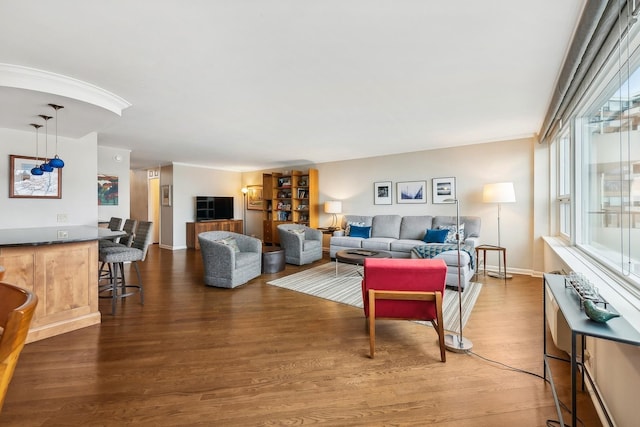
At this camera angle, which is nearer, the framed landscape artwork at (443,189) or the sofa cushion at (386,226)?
the framed landscape artwork at (443,189)

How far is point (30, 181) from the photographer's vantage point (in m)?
3.66

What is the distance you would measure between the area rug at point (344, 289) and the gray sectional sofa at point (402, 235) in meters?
0.60

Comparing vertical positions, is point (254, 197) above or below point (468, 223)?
above

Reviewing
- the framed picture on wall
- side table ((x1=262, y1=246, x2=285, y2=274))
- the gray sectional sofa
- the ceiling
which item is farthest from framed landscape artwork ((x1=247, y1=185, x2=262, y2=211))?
the ceiling

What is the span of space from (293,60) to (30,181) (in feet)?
13.0

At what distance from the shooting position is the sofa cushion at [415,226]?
18.5 feet

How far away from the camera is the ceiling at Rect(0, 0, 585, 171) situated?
1.71 metres

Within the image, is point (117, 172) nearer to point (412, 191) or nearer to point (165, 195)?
point (165, 195)

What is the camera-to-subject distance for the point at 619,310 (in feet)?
4.47

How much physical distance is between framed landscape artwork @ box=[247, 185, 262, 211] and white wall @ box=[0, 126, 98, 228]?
4.79 metres

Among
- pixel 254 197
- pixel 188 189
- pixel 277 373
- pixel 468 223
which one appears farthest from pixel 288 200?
pixel 277 373

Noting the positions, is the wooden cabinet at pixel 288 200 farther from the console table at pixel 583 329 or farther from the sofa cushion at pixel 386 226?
the console table at pixel 583 329

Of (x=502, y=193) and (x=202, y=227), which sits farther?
(x=202, y=227)

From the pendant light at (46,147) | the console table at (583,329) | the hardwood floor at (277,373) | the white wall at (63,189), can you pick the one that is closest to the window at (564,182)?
the hardwood floor at (277,373)
